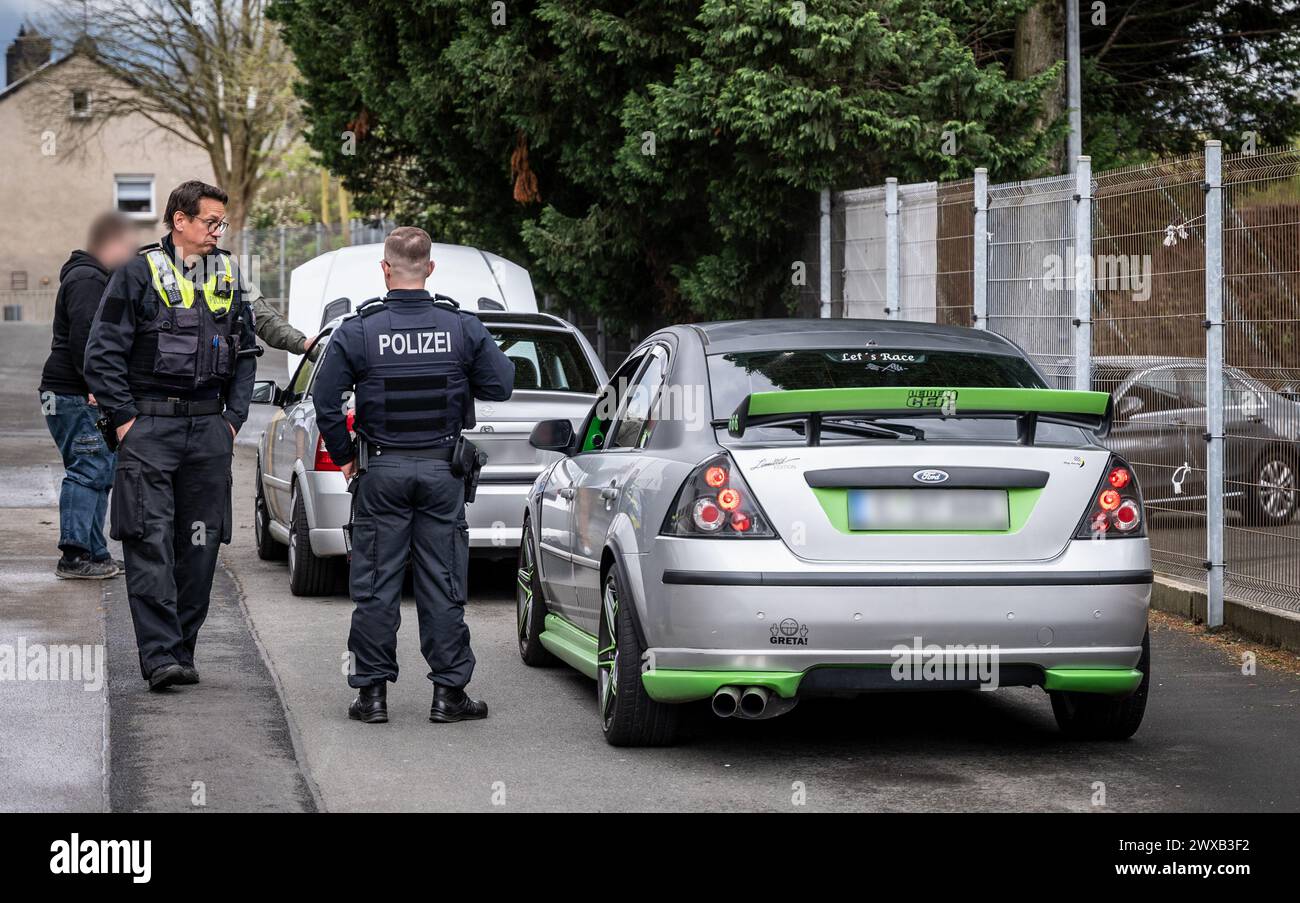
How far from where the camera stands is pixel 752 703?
6172 millimetres

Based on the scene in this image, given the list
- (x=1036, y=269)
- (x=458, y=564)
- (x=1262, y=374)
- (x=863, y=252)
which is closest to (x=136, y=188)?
(x=863, y=252)

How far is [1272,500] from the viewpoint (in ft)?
29.5

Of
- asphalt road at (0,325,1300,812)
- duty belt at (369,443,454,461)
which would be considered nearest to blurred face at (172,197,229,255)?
duty belt at (369,443,454,461)

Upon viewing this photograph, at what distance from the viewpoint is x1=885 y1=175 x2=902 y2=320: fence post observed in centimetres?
1373

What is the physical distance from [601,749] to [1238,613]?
162 inches

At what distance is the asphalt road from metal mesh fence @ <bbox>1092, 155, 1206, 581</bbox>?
1161 millimetres

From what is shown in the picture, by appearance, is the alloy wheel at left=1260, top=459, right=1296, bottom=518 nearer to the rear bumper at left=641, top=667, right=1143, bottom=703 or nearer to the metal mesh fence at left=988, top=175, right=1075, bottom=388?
the metal mesh fence at left=988, top=175, right=1075, bottom=388

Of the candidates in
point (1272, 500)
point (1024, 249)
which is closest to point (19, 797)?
point (1272, 500)

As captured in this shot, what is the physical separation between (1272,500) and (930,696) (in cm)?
221

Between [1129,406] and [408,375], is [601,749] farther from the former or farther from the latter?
[1129,406]

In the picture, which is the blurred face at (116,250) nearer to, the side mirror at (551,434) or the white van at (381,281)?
the side mirror at (551,434)

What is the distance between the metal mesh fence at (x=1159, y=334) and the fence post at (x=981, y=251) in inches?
59.0

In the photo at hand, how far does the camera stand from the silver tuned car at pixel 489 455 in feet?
33.6
